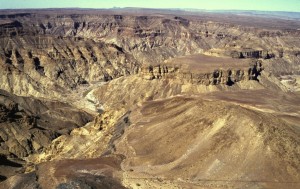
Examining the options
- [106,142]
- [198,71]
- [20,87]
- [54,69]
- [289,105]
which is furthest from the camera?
[54,69]

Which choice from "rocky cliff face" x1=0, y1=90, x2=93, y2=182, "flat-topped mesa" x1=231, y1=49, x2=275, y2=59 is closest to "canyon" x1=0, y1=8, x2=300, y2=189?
"rocky cliff face" x1=0, y1=90, x2=93, y2=182

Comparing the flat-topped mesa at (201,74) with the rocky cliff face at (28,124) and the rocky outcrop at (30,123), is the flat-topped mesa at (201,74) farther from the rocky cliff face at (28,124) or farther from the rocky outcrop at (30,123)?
the rocky outcrop at (30,123)

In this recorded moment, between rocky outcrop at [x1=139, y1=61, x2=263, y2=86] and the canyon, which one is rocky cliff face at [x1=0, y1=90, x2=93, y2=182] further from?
rocky outcrop at [x1=139, y1=61, x2=263, y2=86]

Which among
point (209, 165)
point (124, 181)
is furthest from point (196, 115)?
point (124, 181)

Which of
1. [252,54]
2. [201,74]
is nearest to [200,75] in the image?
[201,74]

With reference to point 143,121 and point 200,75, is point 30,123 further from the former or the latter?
point 200,75

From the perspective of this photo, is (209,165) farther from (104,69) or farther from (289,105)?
(104,69)

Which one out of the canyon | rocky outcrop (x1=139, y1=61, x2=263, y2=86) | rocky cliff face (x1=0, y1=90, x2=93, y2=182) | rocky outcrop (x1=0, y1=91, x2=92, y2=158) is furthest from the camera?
rocky outcrop (x1=139, y1=61, x2=263, y2=86)
